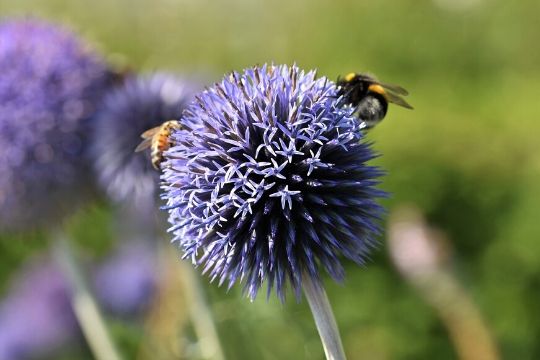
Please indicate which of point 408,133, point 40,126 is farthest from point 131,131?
point 408,133

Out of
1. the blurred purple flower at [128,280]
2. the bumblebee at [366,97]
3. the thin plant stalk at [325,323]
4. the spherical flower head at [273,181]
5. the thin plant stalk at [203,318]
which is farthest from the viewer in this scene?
the blurred purple flower at [128,280]

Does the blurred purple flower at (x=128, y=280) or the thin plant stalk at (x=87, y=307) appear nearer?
the thin plant stalk at (x=87, y=307)

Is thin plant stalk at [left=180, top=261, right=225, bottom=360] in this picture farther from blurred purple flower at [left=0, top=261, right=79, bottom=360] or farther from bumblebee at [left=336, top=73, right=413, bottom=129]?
blurred purple flower at [left=0, top=261, right=79, bottom=360]

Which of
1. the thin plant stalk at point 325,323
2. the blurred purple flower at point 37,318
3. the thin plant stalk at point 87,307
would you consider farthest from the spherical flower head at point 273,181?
the blurred purple flower at point 37,318

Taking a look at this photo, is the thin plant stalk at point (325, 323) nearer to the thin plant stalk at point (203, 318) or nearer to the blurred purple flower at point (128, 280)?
the thin plant stalk at point (203, 318)

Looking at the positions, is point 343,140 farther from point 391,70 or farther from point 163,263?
point 391,70

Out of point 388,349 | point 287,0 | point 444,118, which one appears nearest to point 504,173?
point 444,118
